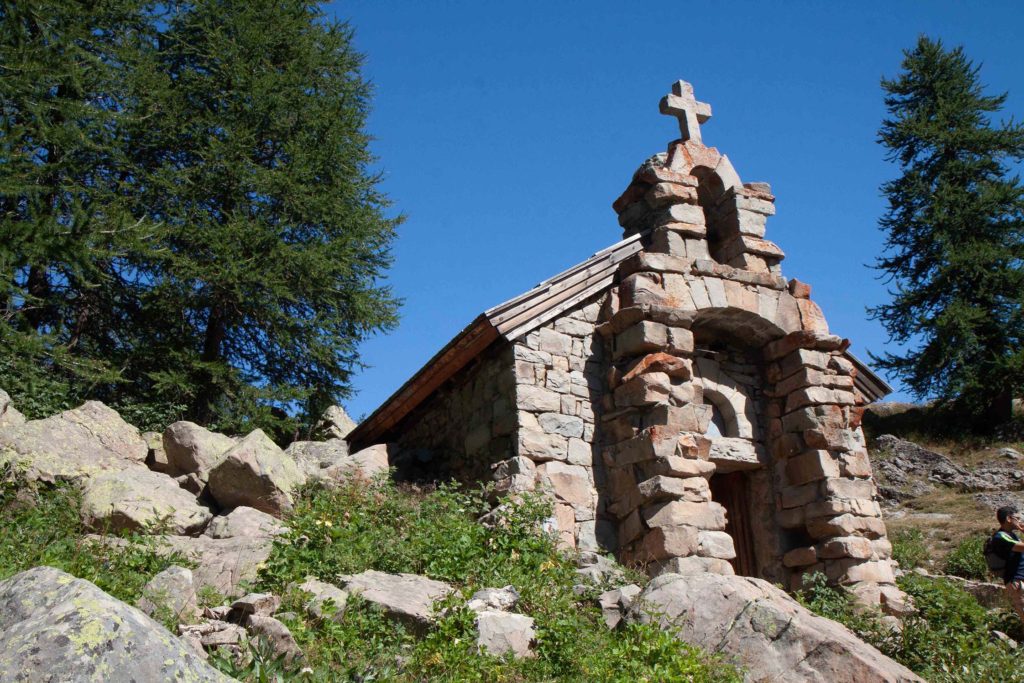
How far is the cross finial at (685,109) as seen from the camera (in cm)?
1140

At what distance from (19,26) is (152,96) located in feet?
7.19

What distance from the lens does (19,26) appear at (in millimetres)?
12477

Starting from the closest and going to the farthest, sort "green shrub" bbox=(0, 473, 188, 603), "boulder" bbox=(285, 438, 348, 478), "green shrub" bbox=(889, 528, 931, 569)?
1. "green shrub" bbox=(0, 473, 188, 603)
2. "boulder" bbox=(285, 438, 348, 478)
3. "green shrub" bbox=(889, 528, 931, 569)

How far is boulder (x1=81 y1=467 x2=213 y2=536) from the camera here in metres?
7.77

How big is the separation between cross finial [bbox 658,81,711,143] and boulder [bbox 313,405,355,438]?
6988 millimetres

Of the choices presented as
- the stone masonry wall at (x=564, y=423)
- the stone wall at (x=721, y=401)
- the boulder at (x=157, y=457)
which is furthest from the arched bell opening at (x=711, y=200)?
the boulder at (x=157, y=457)

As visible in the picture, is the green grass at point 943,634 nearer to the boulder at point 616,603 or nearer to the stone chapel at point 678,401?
the stone chapel at point 678,401

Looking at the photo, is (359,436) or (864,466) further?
(359,436)

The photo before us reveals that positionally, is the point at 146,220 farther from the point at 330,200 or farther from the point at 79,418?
the point at 79,418

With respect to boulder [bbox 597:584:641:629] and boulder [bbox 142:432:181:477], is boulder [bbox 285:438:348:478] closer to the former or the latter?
boulder [bbox 142:432:181:477]

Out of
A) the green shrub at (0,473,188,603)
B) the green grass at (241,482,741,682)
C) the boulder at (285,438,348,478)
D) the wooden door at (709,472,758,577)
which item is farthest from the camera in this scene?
the boulder at (285,438,348,478)

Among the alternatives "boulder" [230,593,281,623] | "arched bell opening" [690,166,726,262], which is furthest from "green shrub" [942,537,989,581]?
"boulder" [230,593,281,623]

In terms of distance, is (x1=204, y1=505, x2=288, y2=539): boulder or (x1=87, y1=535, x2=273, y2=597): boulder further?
(x1=204, y1=505, x2=288, y2=539): boulder

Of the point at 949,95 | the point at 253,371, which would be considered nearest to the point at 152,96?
the point at 253,371
